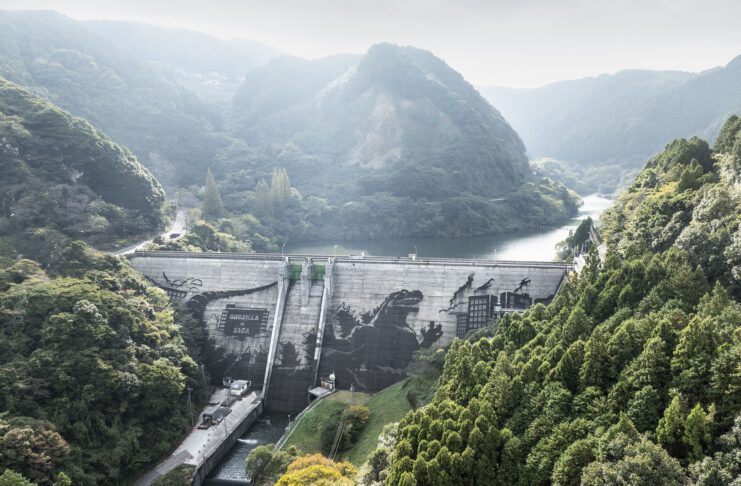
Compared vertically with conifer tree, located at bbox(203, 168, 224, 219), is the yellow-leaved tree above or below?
below

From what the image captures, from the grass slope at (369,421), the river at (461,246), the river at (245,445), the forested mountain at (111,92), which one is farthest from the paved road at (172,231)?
the forested mountain at (111,92)

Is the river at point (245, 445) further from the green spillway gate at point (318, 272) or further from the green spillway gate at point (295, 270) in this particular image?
the green spillway gate at point (295, 270)

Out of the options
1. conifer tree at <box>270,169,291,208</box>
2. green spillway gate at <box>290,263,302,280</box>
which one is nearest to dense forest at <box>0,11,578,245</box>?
conifer tree at <box>270,169,291,208</box>

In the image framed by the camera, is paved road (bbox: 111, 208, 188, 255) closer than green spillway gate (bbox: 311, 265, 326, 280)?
No

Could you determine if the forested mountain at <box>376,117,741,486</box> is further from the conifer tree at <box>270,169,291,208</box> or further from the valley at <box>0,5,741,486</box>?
the conifer tree at <box>270,169,291,208</box>

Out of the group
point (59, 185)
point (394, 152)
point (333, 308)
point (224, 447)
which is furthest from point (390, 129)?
point (224, 447)

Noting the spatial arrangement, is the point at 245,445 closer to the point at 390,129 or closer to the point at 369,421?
the point at 369,421

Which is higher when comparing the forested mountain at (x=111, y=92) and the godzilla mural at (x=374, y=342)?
the forested mountain at (x=111, y=92)
